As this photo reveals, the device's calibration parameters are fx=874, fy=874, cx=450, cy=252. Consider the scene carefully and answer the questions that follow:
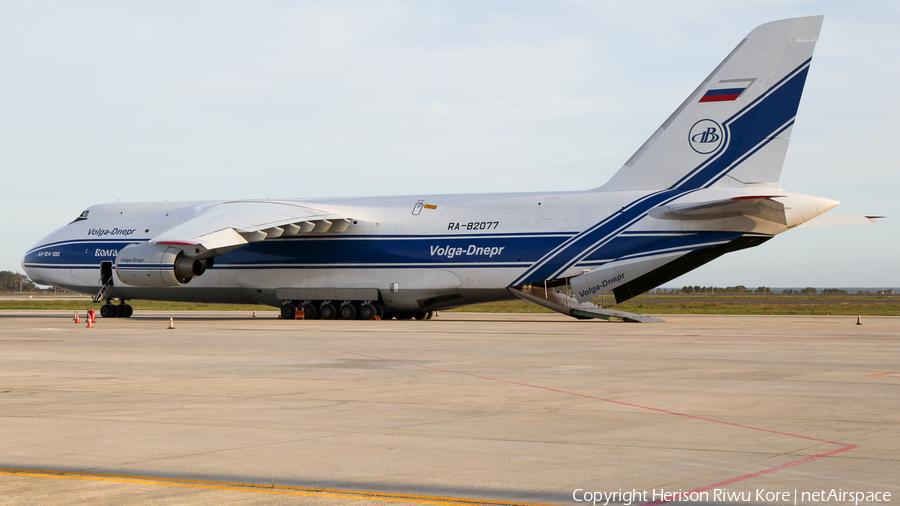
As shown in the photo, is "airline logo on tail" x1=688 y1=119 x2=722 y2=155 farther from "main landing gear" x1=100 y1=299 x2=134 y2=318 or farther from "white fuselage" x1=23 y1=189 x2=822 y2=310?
"main landing gear" x1=100 y1=299 x2=134 y2=318

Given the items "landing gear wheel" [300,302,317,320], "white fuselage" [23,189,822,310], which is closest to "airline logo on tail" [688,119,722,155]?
"white fuselage" [23,189,822,310]

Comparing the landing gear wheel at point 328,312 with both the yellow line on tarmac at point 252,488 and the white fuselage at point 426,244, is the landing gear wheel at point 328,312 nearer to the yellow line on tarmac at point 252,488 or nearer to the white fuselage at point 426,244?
the white fuselage at point 426,244

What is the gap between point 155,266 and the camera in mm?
29438

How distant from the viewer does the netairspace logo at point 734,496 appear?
5.32 meters

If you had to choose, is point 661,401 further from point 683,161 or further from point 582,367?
point 683,161

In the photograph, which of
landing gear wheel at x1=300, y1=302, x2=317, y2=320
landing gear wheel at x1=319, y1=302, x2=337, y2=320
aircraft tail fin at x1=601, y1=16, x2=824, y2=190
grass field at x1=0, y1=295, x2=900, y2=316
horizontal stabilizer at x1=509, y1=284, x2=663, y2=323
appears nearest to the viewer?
aircraft tail fin at x1=601, y1=16, x2=824, y2=190

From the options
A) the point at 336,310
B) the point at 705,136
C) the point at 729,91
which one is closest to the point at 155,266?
the point at 336,310

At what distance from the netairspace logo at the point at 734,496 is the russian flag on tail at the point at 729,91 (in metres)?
24.5

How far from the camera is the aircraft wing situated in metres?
28.9

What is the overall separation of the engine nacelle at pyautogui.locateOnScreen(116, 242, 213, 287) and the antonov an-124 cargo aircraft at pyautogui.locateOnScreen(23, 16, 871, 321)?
52mm

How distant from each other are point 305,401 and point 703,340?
12.6 metres

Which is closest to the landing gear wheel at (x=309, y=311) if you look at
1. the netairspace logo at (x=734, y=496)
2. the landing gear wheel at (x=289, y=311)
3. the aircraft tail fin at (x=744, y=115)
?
the landing gear wheel at (x=289, y=311)

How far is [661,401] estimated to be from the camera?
991 cm

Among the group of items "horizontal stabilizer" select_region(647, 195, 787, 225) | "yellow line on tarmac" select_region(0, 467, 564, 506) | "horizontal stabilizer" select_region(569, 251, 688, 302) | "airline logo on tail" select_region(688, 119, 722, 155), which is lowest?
"yellow line on tarmac" select_region(0, 467, 564, 506)
